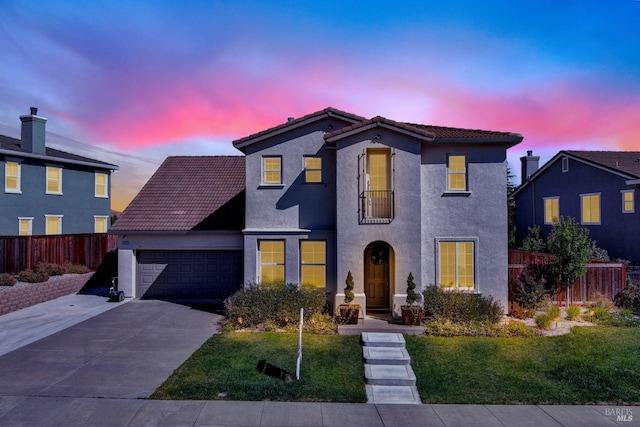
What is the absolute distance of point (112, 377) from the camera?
8562 millimetres

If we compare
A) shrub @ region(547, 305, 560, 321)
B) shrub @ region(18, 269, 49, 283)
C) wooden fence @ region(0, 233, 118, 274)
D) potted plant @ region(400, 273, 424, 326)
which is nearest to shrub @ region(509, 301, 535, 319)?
shrub @ region(547, 305, 560, 321)

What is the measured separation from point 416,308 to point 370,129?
6140 mm

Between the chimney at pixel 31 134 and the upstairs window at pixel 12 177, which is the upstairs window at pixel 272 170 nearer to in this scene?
the upstairs window at pixel 12 177

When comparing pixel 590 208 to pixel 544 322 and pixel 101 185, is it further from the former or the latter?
pixel 101 185

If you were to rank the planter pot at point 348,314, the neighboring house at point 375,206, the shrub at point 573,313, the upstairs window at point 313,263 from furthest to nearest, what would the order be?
1. the upstairs window at point 313,263
2. the neighboring house at point 375,206
3. the shrub at point 573,313
4. the planter pot at point 348,314

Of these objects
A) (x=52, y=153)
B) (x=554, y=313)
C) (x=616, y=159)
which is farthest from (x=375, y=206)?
(x=52, y=153)

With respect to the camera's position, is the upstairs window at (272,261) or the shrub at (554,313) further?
the upstairs window at (272,261)

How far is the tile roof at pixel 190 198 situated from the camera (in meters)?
16.5

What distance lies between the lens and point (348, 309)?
40.4 ft

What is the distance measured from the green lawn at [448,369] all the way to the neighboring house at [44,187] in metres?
19.4

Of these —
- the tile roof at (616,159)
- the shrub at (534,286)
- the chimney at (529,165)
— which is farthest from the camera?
the chimney at (529,165)

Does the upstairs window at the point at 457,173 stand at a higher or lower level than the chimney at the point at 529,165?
lower

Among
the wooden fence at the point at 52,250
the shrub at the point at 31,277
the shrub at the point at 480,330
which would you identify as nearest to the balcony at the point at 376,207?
the shrub at the point at 480,330

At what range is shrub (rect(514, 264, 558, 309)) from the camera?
13766mm
